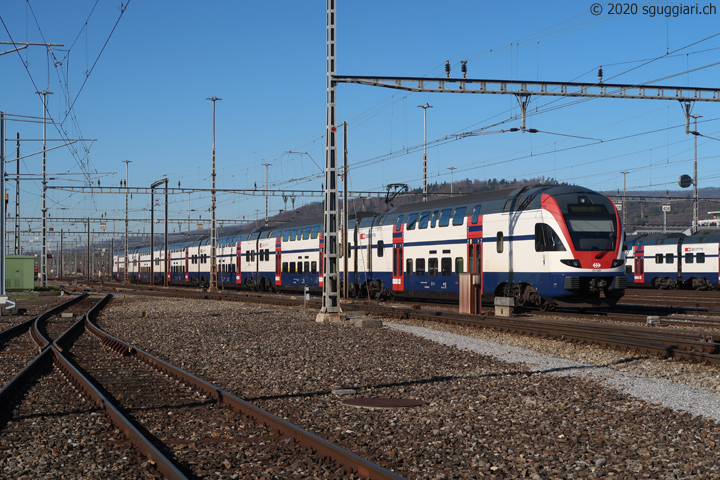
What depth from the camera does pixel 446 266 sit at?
2995 centimetres

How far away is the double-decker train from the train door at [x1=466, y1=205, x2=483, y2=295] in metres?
0.04

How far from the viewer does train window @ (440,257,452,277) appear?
97.5 ft

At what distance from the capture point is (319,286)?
137ft

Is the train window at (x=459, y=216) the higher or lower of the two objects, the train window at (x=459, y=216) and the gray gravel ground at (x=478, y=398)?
the higher

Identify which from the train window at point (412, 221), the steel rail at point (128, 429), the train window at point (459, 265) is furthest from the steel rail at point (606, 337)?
the steel rail at point (128, 429)

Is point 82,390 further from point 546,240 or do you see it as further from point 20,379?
point 546,240

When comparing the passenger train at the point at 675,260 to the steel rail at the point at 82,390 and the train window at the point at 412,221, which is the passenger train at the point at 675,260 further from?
the steel rail at the point at 82,390

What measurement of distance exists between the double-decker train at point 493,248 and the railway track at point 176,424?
47.2 ft

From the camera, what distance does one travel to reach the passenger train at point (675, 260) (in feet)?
164

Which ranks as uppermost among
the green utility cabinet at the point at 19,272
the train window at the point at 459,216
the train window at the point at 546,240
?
the train window at the point at 459,216

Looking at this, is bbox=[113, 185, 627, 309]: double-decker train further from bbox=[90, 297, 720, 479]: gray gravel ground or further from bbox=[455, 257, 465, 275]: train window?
bbox=[90, 297, 720, 479]: gray gravel ground

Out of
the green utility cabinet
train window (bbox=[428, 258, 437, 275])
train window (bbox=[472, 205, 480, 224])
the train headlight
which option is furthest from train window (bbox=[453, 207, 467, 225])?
the green utility cabinet

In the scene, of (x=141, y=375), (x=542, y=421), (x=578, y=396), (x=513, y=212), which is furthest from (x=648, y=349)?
(x=513, y=212)

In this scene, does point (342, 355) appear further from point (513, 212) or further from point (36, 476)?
point (513, 212)
